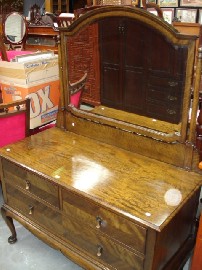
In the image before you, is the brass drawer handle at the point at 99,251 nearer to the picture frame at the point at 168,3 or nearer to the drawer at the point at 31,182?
the drawer at the point at 31,182

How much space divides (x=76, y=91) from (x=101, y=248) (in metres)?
0.92

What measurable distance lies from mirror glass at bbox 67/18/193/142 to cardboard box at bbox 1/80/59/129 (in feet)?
1.29

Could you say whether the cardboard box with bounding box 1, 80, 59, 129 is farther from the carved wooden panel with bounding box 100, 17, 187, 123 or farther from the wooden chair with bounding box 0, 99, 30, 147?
the carved wooden panel with bounding box 100, 17, 187, 123

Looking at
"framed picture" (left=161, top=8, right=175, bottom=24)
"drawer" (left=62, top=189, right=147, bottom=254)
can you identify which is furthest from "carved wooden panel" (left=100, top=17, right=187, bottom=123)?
"framed picture" (left=161, top=8, right=175, bottom=24)

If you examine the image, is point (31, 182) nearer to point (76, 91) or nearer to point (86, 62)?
point (76, 91)

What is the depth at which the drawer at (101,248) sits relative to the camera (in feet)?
4.28

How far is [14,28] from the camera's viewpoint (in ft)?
10.2

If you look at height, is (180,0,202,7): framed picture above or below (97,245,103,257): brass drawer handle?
above

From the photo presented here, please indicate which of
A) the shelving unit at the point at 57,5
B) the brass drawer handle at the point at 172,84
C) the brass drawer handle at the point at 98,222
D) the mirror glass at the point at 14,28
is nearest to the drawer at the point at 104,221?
the brass drawer handle at the point at 98,222

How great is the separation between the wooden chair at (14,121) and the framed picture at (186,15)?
9.03ft

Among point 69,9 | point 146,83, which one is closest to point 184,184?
point 146,83

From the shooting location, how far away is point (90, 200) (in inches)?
51.6

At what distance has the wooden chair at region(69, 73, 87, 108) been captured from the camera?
182 centimetres

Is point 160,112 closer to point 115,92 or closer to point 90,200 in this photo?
point 115,92
